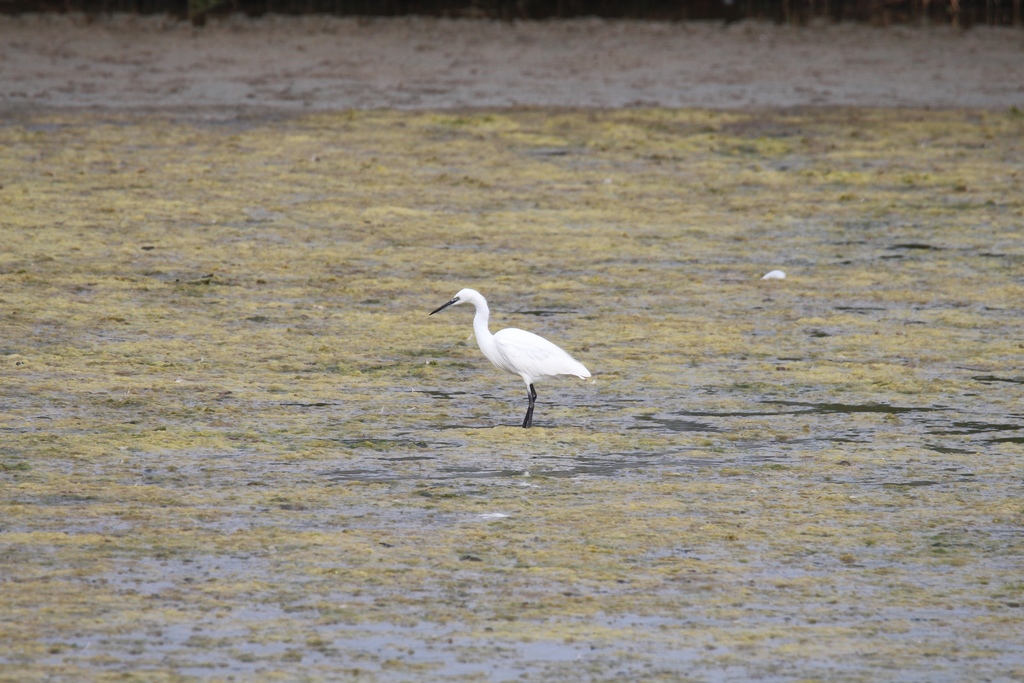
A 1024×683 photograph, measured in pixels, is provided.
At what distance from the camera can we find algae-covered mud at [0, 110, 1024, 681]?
397 centimetres

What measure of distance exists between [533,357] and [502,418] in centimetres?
29

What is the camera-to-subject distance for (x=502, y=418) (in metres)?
6.05

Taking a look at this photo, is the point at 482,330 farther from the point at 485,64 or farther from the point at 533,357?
the point at 485,64

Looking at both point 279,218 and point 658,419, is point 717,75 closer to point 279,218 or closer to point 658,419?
point 279,218

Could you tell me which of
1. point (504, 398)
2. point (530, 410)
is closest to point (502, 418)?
point (530, 410)

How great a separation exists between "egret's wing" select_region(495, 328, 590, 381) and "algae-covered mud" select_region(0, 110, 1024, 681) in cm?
21

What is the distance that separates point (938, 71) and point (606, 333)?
30.6 ft

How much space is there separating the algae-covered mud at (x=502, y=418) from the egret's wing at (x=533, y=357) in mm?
210

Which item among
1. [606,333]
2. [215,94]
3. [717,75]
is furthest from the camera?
[717,75]

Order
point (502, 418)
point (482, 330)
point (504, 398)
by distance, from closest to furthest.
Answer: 1. point (502, 418)
2. point (482, 330)
3. point (504, 398)

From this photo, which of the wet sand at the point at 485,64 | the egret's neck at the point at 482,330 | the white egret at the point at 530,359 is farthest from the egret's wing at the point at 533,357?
the wet sand at the point at 485,64

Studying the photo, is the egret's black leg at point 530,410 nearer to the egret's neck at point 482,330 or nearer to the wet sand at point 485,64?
the egret's neck at point 482,330

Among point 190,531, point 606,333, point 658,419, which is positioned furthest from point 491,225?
point 190,531

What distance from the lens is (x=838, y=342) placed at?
7.08m
